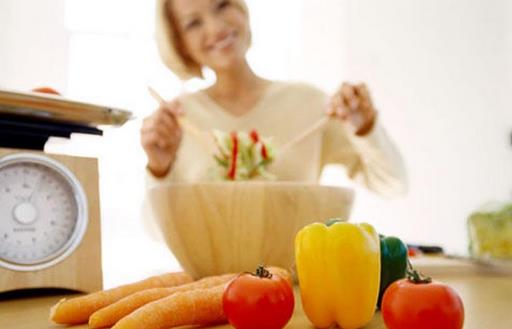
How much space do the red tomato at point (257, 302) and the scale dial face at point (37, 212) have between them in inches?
13.2

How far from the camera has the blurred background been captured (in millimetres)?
2383

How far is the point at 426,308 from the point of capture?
44 cm

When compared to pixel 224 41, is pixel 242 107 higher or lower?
lower

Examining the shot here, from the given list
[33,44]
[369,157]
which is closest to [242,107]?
[369,157]

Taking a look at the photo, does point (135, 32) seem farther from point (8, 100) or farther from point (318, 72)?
point (8, 100)

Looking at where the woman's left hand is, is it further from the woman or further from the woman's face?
the woman's face

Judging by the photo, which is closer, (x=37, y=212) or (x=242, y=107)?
(x=37, y=212)

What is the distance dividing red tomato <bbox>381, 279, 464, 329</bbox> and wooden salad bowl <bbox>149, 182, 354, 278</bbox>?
0.84ft

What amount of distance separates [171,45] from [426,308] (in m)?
1.30

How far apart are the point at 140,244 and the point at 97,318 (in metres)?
1.86

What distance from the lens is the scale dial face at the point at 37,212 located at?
70 cm

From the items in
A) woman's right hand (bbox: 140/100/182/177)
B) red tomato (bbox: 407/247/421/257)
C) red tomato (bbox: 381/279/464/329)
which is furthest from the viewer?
red tomato (bbox: 407/247/421/257)

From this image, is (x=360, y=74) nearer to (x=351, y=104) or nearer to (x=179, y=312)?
(x=351, y=104)

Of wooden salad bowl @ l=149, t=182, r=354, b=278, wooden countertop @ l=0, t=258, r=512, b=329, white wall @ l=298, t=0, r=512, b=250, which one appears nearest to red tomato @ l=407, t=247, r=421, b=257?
wooden countertop @ l=0, t=258, r=512, b=329
